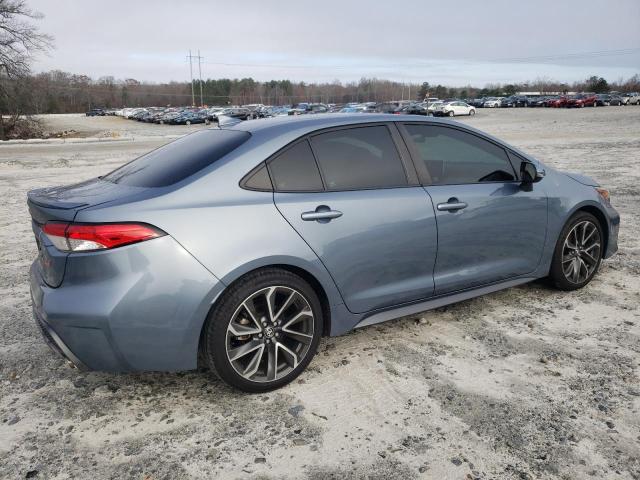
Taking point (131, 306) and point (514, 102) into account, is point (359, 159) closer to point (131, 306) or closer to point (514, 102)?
point (131, 306)

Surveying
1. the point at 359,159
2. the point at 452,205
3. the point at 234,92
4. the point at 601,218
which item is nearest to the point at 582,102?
the point at 601,218

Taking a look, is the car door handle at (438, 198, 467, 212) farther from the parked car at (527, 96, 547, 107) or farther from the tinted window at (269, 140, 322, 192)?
the parked car at (527, 96, 547, 107)

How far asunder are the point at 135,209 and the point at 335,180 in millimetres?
1230

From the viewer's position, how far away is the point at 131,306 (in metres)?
2.77

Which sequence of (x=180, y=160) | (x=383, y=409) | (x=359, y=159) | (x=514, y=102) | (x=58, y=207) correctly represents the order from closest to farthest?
(x=58, y=207) < (x=383, y=409) < (x=180, y=160) < (x=359, y=159) < (x=514, y=102)

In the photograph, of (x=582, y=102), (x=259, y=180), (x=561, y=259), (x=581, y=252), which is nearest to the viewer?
(x=259, y=180)

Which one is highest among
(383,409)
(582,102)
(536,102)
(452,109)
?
(536,102)

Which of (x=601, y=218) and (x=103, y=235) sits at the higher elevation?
(x=103, y=235)

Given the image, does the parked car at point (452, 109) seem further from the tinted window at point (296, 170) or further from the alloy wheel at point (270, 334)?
the alloy wheel at point (270, 334)

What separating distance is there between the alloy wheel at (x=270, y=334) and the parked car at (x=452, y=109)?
164 feet

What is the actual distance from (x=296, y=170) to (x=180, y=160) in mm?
741

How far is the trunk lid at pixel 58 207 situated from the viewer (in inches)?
113

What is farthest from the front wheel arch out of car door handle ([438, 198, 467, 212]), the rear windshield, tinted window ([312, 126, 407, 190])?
the rear windshield

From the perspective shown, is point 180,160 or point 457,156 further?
point 457,156
